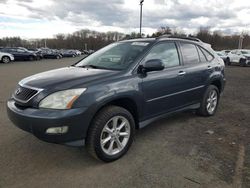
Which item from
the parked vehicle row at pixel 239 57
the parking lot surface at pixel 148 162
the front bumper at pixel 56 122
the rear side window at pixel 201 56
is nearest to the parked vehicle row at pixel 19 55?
the parking lot surface at pixel 148 162

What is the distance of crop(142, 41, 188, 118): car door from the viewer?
354 cm

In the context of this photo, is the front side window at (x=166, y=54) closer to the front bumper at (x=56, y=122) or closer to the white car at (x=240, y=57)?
the front bumper at (x=56, y=122)

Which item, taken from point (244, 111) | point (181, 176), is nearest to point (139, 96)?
point (181, 176)

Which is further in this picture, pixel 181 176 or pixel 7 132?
pixel 7 132

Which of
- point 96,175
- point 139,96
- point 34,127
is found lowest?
point 96,175

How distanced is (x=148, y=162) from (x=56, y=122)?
1372mm

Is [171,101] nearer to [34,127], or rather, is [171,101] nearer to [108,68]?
[108,68]

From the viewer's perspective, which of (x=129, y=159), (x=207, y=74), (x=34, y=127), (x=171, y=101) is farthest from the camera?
(x=207, y=74)

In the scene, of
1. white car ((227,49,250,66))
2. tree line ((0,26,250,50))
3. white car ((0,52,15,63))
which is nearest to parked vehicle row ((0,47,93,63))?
white car ((0,52,15,63))

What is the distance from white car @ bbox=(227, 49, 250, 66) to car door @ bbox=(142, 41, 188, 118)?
19092 millimetres

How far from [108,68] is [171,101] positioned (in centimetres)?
127

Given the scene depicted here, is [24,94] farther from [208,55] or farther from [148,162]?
[208,55]

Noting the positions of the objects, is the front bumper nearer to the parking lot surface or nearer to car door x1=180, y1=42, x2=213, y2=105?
the parking lot surface

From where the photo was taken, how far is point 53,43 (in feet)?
297
